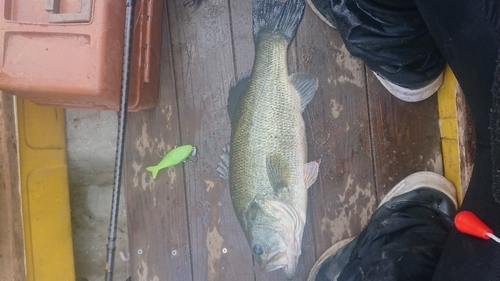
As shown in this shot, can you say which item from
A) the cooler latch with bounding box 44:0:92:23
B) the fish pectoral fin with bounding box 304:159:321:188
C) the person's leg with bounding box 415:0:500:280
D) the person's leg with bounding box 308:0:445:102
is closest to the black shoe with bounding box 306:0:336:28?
the person's leg with bounding box 308:0:445:102

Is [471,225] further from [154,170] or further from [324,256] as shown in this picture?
[154,170]

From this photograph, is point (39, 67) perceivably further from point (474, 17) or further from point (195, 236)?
point (474, 17)

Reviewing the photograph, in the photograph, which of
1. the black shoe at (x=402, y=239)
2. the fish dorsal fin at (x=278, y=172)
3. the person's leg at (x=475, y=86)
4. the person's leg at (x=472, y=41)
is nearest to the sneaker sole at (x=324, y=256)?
Answer: the black shoe at (x=402, y=239)

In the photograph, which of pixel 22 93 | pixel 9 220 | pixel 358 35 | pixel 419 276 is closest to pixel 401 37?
pixel 358 35

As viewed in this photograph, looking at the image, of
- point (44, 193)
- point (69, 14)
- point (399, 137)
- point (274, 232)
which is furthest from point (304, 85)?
point (44, 193)

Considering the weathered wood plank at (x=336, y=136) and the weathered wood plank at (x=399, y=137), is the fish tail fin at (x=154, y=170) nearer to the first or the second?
the weathered wood plank at (x=336, y=136)

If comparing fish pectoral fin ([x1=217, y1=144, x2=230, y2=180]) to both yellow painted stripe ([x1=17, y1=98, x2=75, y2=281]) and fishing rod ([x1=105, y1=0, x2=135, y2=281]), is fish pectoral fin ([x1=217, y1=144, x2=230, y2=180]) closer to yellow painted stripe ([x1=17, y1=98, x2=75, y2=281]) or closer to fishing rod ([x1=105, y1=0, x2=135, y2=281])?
fishing rod ([x1=105, y1=0, x2=135, y2=281])
